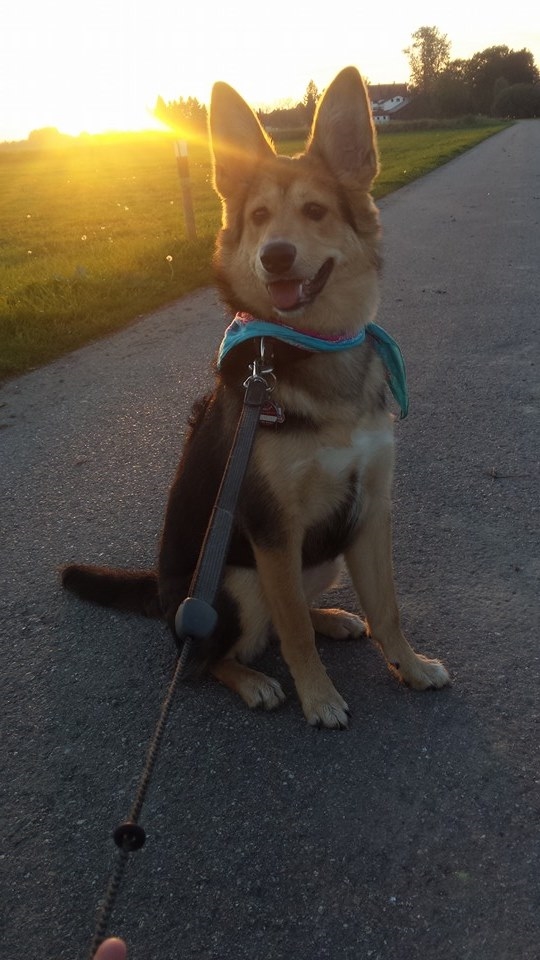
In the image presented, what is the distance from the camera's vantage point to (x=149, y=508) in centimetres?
436

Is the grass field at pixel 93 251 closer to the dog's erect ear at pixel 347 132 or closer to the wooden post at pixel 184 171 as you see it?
the wooden post at pixel 184 171

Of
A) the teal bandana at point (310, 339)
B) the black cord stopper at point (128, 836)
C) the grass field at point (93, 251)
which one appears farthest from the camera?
the grass field at point (93, 251)

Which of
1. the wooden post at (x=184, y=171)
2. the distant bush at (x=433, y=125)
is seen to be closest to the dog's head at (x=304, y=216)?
the wooden post at (x=184, y=171)

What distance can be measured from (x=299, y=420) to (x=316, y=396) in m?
0.13

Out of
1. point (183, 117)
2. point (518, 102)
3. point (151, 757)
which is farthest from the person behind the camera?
point (518, 102)

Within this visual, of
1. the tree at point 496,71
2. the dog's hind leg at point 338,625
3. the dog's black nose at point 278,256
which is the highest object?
the tree at point 496,71

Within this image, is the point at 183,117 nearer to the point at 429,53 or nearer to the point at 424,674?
the point at 424,674

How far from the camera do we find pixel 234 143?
3137mm

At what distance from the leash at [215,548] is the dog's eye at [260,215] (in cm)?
60

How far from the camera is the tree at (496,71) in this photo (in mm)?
96938

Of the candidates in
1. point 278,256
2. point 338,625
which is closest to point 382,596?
point 338,625

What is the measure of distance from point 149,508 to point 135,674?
56.4 inches

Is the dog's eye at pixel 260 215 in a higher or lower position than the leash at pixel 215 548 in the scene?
higher

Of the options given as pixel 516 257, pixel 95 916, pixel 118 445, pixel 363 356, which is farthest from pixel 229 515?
pixel 516 257
